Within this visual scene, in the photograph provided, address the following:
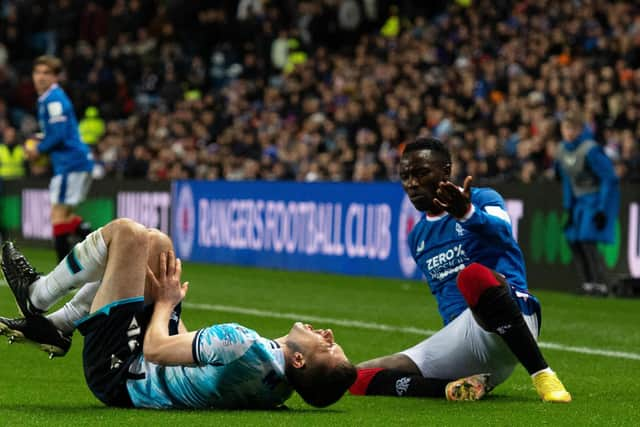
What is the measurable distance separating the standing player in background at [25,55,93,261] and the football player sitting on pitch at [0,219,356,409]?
322 inches

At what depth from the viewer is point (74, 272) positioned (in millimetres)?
6941

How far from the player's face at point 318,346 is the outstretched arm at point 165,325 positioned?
1.54 ft

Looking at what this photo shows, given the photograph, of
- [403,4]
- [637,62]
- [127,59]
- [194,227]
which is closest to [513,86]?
[637,62]

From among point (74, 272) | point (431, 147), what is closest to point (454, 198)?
point (431, 147)

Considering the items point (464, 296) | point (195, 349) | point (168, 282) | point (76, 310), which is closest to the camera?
point (195, 349)

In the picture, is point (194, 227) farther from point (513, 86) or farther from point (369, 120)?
point (513, 86)

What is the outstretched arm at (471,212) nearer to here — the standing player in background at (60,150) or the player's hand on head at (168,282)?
the player's hand on head at (168,282)

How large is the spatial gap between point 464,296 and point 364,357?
9.25ft

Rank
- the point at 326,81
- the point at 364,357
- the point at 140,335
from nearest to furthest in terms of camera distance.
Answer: the point at 140,335
the point at 364,357
the point at 326,81

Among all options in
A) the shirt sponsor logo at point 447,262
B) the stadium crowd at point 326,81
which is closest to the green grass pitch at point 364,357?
the shirt sponsor logo at point 447,262

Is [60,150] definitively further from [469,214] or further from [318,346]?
[318,346]

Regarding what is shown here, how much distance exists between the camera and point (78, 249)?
6.89 meters

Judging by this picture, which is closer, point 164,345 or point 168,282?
point 164,345

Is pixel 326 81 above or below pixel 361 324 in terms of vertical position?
above
